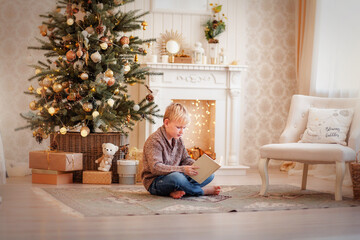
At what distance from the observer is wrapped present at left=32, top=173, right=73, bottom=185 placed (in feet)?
14.0

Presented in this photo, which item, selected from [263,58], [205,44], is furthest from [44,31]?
[263,58]

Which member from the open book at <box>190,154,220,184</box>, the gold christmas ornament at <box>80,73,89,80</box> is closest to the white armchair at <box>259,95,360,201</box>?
the open book at <box>190,154,220,184</box>

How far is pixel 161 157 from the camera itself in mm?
3424

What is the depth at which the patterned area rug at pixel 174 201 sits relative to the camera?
9.68 ft

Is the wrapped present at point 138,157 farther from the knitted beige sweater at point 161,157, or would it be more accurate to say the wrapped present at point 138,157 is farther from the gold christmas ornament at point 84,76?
the knitted beige sweater at point 161,157

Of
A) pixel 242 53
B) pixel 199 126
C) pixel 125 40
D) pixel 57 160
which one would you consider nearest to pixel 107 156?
pixel 57 160

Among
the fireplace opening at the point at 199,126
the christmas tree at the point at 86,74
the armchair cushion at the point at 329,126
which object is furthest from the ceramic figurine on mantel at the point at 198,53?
the armchair cushion at the point at 329,126

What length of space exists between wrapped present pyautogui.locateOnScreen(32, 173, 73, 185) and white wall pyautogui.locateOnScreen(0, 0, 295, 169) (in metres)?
1.11

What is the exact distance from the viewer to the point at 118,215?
2777 mm

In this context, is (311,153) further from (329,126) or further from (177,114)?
(177,114)

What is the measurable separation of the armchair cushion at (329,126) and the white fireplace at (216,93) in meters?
1.45

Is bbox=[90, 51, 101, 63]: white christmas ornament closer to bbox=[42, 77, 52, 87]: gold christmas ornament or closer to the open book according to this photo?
bbox=[42, 77, 52, 87]: gold christmas ornament

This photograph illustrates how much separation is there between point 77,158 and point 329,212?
7.43 feet

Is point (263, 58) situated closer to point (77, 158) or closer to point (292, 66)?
point (292, 66)
